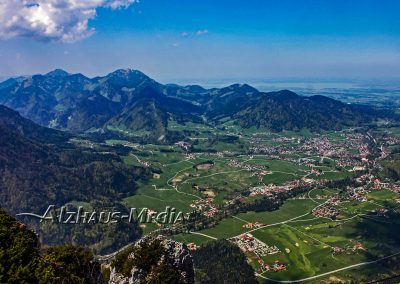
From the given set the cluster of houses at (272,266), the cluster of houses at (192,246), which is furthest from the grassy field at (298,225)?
the cluster of houses at (192,246)

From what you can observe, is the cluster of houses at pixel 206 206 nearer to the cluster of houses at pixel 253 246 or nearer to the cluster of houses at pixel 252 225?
the cluster of houses at pixel 252 225

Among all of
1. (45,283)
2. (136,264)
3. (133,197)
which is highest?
(45,283)

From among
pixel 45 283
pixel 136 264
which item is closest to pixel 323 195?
pixel 136 264

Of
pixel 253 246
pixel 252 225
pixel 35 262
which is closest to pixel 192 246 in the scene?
pixel 253 246

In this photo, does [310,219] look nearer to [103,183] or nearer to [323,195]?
[323,195]

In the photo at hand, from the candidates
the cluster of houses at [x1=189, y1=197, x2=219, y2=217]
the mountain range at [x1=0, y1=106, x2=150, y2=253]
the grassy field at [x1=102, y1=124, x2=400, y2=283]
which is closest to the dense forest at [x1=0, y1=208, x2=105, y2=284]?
the grassy field at [x1=102, y1=124, x2=400, y2=283]

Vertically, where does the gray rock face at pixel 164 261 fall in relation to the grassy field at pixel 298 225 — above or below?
above

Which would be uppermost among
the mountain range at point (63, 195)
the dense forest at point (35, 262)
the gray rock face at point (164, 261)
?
the dense forest at point (35, 262)

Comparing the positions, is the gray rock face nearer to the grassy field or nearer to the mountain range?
the grassy field
